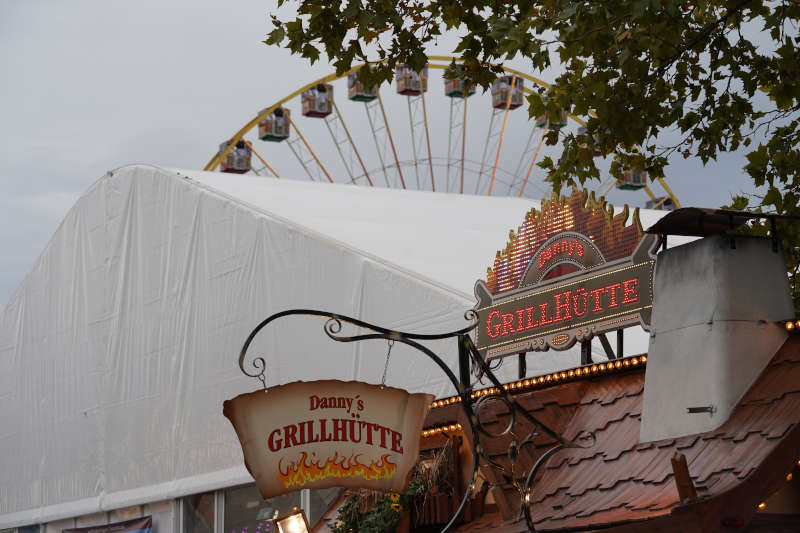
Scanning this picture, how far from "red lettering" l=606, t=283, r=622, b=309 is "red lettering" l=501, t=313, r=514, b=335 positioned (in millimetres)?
1380

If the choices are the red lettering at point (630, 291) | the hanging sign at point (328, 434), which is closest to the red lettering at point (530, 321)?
the red lettering at point (630, 291)

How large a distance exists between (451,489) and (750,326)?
147 inches

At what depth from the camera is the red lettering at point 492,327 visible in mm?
14250

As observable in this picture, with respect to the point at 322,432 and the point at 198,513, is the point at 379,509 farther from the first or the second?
the point at 198,513

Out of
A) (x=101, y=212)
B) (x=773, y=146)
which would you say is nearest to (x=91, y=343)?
(x=101, y=212)

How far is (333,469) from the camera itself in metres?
10.7

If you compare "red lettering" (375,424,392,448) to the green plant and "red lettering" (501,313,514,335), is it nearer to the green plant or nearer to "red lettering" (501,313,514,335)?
the green plant

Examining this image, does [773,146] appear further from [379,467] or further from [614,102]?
[379,467]

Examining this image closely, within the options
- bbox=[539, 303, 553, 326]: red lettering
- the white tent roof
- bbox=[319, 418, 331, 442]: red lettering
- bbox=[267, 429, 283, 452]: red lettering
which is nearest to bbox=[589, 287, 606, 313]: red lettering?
bbox=[539, 303, 553, 326]: red lettering

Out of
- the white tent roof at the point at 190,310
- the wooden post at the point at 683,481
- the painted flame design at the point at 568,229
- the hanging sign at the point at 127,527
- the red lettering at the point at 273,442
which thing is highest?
the white tent roof at the point at 190,310

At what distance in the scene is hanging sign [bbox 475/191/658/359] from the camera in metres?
12.8

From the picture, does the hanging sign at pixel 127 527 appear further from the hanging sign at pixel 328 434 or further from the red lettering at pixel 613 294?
the hanging sign at pixel 328 434

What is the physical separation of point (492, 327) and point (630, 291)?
1.98 metres

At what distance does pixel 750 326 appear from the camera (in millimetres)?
10523
